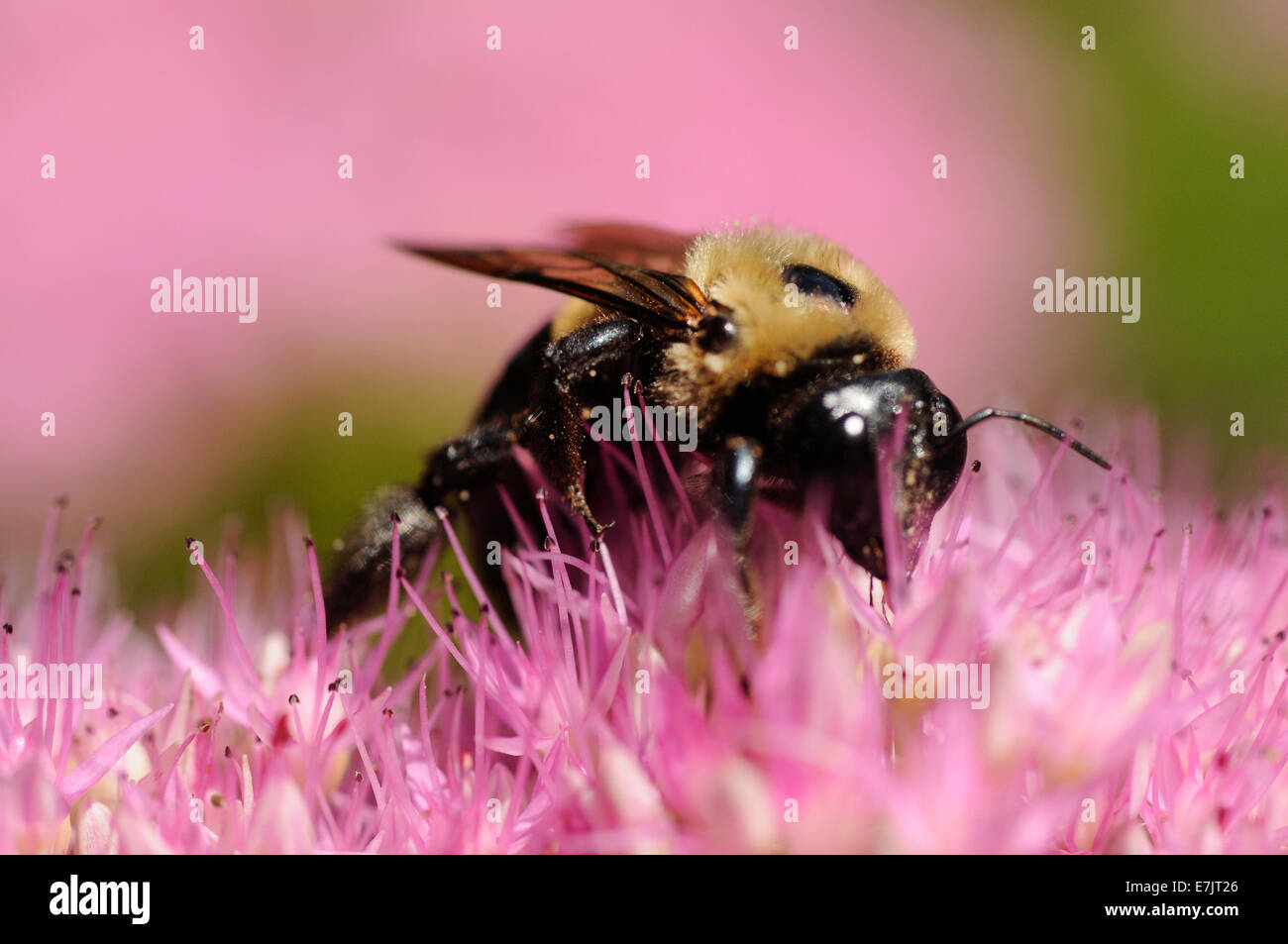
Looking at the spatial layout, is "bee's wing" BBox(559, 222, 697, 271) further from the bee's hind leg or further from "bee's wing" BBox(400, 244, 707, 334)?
the bee's hind leg

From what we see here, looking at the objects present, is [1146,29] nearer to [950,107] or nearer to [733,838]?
[950,107]

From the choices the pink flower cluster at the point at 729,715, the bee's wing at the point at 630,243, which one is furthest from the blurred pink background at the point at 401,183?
the pink flower cluster at the point at 729,715

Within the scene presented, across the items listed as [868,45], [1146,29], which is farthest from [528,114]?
[1146,29]

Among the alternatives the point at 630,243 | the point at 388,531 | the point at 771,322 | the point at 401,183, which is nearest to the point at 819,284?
the point at 771,322

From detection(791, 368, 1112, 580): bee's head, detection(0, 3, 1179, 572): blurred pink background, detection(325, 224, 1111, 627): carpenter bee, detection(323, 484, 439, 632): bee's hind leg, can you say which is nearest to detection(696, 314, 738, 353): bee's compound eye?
detection(325, 224, 1111, 627): carpenter bee

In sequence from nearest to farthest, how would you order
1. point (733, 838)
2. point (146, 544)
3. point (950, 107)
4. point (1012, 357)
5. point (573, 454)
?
1. point (733, 838)
2. point (573, 454)
3. point (146, 544)
4. point (1012, 357)
5. point (950, 107)

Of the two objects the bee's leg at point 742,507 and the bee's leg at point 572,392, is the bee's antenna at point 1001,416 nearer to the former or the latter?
the bee's leg at point 742,507
